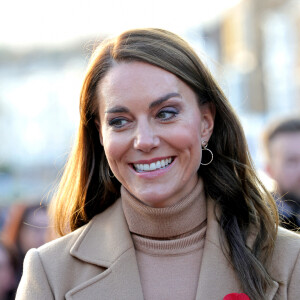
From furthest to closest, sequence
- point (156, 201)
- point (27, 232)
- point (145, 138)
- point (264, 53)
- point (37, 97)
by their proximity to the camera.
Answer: point (37, 97) < point (264, 53) < point (27, 232) < point (156, 201) < point (145, 138)

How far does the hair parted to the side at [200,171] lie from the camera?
2.90m

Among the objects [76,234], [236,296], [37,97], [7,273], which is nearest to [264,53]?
[37,97]

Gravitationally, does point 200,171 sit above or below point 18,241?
above

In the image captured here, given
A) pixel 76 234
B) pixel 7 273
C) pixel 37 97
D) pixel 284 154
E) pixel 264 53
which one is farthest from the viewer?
pixel 37 97

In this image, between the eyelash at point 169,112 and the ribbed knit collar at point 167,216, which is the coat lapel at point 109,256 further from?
the eyelash at point 169,112

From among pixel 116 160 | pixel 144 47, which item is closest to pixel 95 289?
pixel 116 160

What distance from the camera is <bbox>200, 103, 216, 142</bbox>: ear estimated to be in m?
3.07

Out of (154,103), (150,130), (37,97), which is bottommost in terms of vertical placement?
(37,97)

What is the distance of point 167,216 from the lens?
3.00 metres

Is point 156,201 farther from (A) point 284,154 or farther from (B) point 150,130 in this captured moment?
(A) point 284,154

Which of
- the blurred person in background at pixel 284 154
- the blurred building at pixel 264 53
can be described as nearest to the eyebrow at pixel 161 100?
the blurred person in background at pixel 284 154

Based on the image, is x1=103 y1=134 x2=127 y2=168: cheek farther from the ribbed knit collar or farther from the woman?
the ribbed knit collar

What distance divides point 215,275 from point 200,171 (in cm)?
56

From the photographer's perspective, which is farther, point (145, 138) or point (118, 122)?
point (118, 122)
